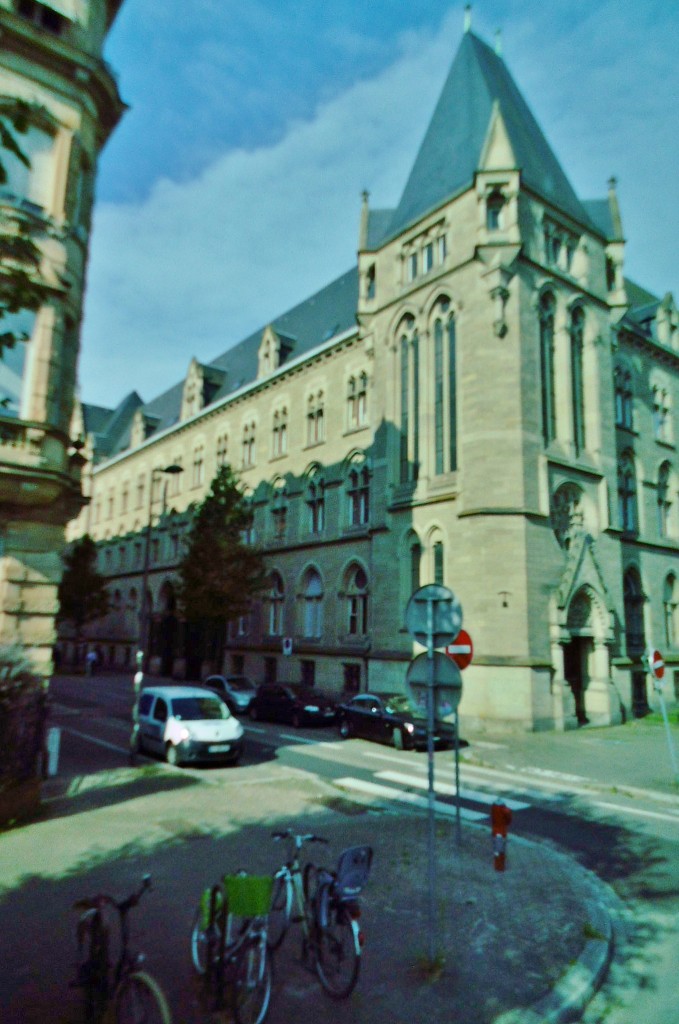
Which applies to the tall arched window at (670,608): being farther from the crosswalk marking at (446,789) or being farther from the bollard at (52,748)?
the bollard at (52,748)

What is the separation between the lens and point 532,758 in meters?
17.7

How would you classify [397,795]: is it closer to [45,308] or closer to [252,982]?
[252,982]

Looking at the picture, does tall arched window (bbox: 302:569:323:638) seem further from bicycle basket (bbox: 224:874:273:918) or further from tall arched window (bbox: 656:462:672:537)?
bicycle basket (bbox: 224:874:273:918)

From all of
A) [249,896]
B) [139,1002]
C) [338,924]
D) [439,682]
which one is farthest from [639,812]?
[139,1002]

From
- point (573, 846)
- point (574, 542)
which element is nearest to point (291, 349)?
point (574, 542)

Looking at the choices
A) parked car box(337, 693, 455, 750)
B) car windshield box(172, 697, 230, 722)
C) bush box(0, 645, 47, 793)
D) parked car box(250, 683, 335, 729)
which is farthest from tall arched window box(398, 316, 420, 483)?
bush box(0, 645, 47, 793)

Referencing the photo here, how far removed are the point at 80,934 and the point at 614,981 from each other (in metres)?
4.53

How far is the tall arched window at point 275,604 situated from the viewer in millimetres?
35344

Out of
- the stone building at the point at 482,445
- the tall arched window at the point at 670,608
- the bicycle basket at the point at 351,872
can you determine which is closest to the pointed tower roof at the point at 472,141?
the stone building at the point at 482,445

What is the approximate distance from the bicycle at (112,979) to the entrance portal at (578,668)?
920 inches

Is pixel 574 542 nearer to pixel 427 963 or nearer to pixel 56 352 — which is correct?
pixel 56 352

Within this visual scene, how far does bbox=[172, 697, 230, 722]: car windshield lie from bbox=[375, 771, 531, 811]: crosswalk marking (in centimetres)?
410

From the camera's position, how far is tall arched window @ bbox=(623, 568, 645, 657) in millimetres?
30109

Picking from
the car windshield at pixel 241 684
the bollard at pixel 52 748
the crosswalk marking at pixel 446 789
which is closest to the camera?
the crosswalk marking at pixel 446 789
